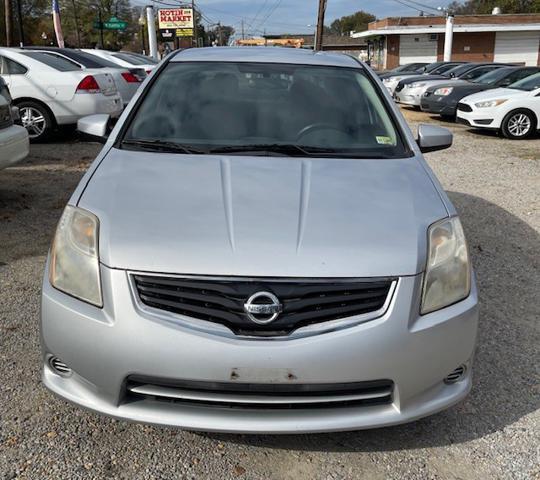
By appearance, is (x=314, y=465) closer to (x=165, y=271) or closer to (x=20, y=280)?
(x=165, y=271)

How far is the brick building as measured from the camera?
47.4 meters

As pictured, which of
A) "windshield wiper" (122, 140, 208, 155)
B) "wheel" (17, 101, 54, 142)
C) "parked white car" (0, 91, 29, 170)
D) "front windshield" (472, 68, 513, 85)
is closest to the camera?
"windshield wiper" (122, 140, 208, 155)

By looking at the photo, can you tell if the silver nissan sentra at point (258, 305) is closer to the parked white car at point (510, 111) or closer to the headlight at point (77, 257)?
the headlight at point (77, 257)

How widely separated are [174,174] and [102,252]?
70 centimetres

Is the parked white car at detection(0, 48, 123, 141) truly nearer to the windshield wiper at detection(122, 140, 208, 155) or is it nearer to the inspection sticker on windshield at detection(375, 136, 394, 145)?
the windshield wiper at detection(122, 140, 208, 155)

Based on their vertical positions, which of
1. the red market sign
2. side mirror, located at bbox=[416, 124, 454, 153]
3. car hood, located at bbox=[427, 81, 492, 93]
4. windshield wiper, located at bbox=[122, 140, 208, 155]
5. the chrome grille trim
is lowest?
car hood, located at bbox=[427, 81, 492, 93]

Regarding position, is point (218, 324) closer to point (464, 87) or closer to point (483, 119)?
point (483, 119)

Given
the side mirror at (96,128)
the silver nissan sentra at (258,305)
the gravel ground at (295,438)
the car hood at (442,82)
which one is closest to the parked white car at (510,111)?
the car hood at (442,82)

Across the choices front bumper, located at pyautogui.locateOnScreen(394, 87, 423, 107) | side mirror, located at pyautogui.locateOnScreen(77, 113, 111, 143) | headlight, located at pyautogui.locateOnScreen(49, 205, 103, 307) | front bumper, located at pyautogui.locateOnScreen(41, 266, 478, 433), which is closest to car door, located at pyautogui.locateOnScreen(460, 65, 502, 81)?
front bumper, located at pyautogui.locateOnScreen(394, 87, 423, 107)

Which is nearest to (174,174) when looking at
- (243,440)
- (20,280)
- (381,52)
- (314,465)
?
(243,440)

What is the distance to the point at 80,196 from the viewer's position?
2.69m

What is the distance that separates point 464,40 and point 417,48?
3819 mm

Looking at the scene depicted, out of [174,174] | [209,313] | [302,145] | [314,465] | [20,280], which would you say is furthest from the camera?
[20,280]

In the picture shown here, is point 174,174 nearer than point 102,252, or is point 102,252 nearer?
point 102,252
